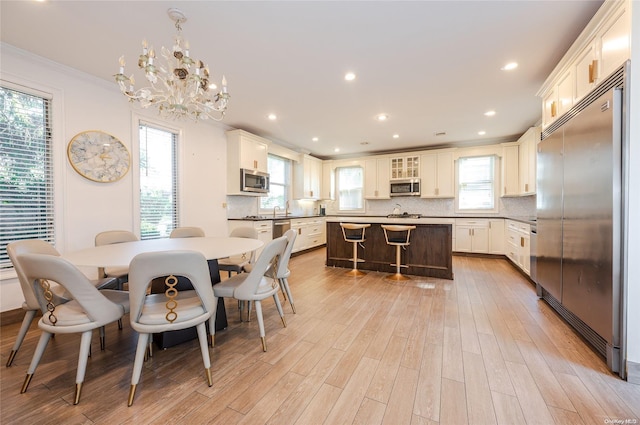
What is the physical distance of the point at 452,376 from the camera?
1.74 meters

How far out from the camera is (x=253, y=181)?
5.11 meters

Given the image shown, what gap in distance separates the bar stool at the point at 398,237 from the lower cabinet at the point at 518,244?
1735 mm

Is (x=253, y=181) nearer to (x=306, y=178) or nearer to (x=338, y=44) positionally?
(x=306, y=178)

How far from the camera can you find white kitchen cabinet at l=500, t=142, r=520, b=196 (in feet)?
18.0

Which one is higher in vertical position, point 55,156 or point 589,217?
point 55,156

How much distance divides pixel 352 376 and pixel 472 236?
5285 mm

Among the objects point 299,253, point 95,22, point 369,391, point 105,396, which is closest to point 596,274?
point 369,391

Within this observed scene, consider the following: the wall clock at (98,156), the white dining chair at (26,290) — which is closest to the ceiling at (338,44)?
the wall clock at (98,156)

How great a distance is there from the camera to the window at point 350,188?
7.45 m

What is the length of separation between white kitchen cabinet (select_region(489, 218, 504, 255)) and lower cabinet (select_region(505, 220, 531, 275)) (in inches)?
7.5

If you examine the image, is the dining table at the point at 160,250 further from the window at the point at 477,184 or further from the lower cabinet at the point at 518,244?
the window at the point at 477,184

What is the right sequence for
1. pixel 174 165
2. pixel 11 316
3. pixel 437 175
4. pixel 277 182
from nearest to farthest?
pixel 11 316 < pixel 174 165 < pixel 437 175 < pixel 277 182

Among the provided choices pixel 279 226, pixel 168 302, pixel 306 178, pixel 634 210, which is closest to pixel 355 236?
pixel 279 226

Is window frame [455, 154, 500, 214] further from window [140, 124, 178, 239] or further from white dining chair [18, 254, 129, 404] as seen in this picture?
white dining chair [18, 254, 129, 404]
